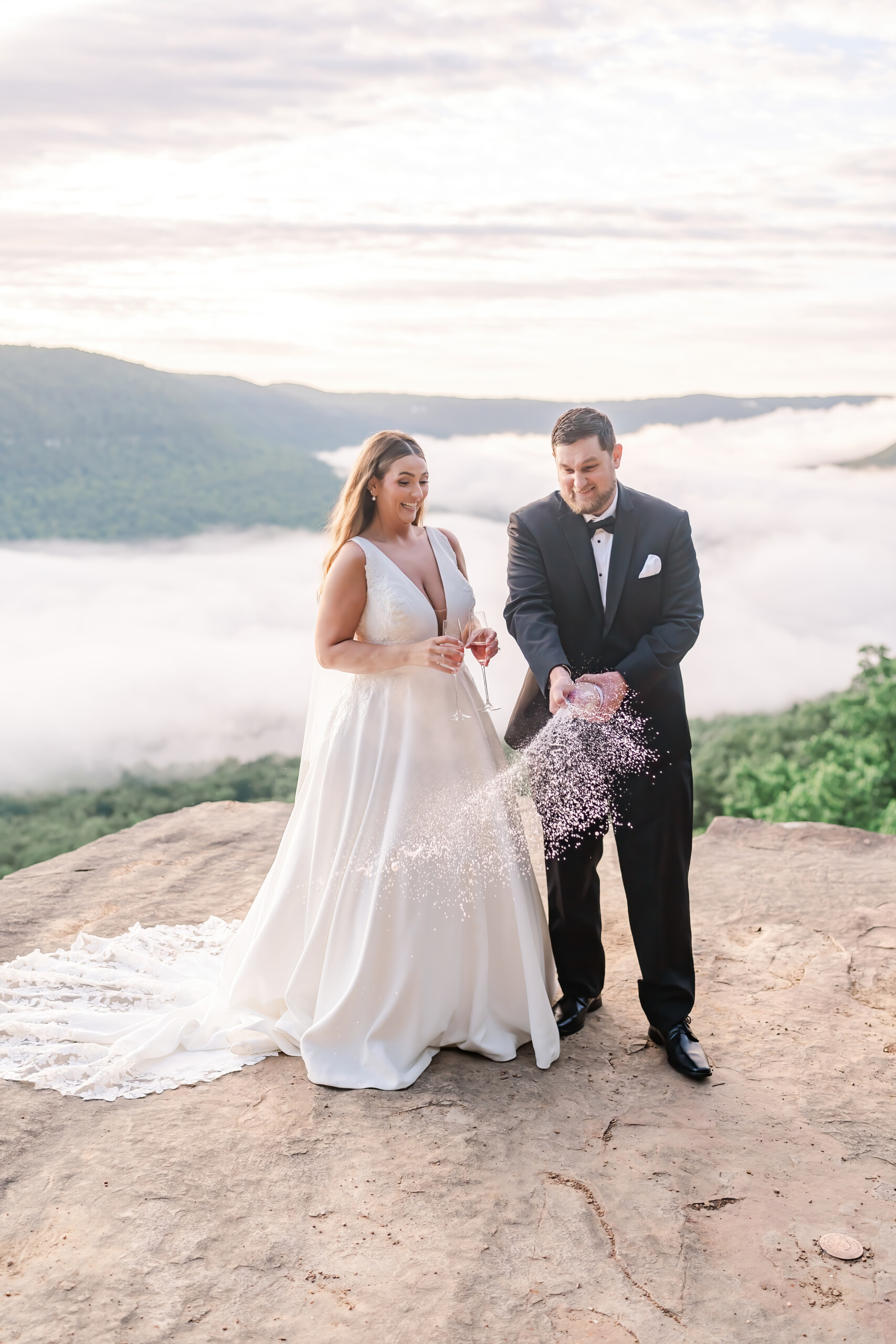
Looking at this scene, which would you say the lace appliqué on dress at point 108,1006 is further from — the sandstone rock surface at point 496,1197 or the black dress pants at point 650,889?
the black dress pants at point 650,889

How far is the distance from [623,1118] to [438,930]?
0.95 meters

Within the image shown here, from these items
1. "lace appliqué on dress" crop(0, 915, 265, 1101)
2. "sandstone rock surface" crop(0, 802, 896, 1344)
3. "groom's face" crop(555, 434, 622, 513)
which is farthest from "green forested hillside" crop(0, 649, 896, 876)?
"groom's face" crop(555, 434, 622, 513)

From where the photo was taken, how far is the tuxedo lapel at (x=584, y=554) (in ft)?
13.3

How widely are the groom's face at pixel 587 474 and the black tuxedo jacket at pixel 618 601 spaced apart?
0.30 feet

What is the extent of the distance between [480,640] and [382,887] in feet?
3.40

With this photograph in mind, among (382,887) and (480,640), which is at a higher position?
(480,640)

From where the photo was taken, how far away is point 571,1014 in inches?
173

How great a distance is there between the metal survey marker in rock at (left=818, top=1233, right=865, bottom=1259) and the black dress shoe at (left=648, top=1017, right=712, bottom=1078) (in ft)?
3.11

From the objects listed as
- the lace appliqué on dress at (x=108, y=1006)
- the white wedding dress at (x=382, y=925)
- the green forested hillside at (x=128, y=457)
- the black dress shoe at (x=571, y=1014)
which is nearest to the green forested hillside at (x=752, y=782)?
the lace appliqué on dress at (x=108, y=1006)

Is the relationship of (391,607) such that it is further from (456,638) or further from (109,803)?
(109,803)

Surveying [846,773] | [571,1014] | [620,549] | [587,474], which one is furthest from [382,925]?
[846,773]

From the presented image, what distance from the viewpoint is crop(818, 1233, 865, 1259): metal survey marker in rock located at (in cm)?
294

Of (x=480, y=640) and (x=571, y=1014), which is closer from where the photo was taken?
(x=480, y=640)

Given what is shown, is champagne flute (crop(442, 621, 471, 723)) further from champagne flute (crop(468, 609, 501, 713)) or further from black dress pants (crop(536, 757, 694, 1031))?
black dress pants (crop(536, 757, 694, 1031))
